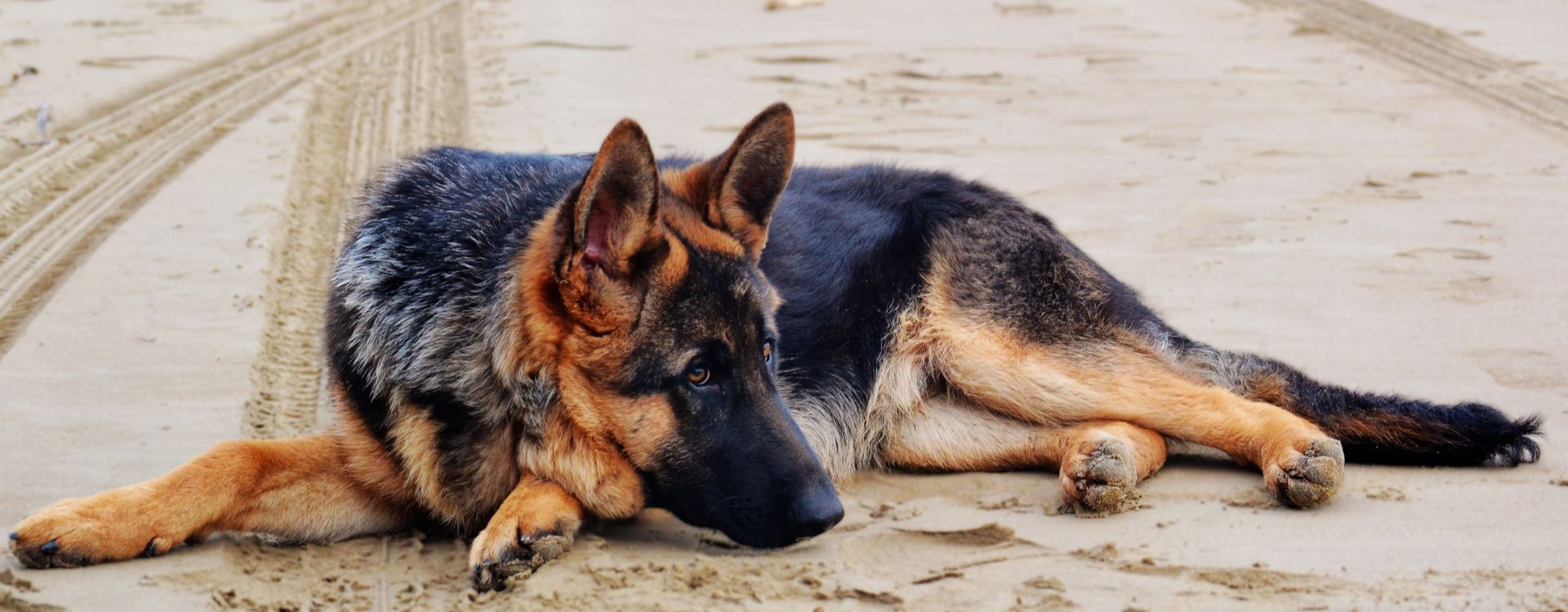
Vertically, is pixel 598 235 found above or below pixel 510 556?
above

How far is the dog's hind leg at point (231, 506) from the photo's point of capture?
12.8ft

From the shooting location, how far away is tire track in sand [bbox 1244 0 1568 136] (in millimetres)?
9695

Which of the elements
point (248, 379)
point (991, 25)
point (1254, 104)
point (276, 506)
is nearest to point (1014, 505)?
point (276, 506)

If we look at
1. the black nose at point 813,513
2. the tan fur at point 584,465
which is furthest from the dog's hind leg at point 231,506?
the black nose at point 813,513

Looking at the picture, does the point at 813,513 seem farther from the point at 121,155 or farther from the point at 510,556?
the point at 121,155

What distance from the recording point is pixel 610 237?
4012 mm

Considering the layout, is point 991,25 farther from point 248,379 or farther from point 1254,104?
point 248,379

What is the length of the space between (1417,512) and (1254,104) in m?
6.39

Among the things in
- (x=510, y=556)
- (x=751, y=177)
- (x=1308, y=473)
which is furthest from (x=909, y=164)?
(x=510, y=556)

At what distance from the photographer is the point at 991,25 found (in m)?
12.9

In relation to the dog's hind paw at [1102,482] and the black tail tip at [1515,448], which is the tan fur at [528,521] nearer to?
the dog's hind paw at [1102,482]

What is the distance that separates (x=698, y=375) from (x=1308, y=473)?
6.39 ft

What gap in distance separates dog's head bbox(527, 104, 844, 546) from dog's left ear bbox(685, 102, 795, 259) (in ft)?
0.06

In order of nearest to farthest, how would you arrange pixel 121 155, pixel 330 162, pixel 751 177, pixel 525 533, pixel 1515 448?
1. pixel 525 533
2. pixel 751 177
3. pixel 1515 448
4. pixel 121 155
5. pixel 330 162
